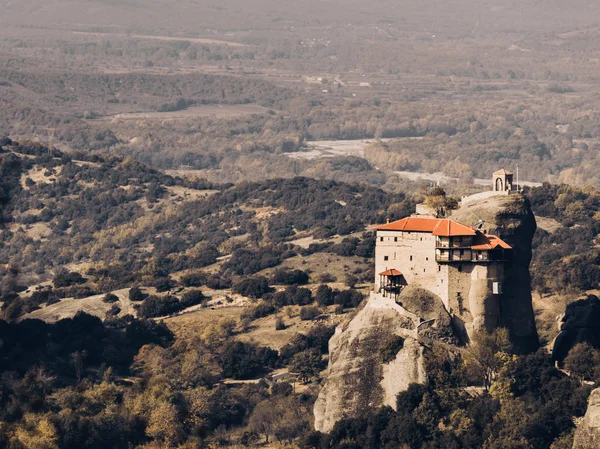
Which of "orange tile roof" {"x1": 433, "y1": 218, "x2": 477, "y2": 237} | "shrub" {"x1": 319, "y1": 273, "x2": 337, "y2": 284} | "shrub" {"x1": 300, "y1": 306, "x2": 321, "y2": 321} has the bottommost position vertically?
"shrub" {"x1": 319, "y1": 273, "x2": 337, "y2": 284}

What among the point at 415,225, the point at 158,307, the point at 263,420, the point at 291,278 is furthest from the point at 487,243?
the point at 291,278

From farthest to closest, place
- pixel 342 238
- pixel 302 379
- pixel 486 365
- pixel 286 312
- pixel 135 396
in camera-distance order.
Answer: pixel 342 238
pixel 286 312
pixel 302 379
pixel 135 396
pixel 486 365

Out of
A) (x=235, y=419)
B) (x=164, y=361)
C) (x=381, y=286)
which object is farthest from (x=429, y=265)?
(x=164, y=361)

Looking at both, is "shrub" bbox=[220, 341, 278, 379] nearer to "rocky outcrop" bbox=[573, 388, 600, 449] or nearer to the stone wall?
the stone wall

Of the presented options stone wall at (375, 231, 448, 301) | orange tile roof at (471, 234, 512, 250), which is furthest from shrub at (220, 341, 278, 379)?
orange tile roof at (471, 234, 512, 250)

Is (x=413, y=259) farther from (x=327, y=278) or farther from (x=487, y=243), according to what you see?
(x=327, y=278)

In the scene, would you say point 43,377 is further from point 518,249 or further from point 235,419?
point 518,249
